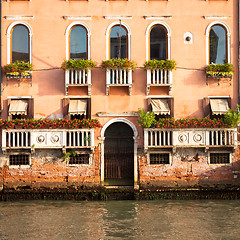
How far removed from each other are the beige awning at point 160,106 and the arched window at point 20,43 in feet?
17.4

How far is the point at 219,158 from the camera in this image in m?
18.0

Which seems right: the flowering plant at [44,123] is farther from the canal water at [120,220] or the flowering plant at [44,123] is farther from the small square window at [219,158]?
the small square window at [219,158]

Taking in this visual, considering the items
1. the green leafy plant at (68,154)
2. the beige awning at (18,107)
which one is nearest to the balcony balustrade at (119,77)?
the green leafy plant at (68,154)

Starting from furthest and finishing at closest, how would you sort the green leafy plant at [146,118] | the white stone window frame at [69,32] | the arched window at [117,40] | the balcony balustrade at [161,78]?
the arched window at [117,40] < the white stone window frame at [69,32] < the balcony balustrade at [161,78] < the green leafy plant at [146,118]

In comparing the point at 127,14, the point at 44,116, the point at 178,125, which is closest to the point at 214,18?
the point at 127,14

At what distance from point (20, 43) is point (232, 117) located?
874 centimetres

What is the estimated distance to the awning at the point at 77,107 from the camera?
1766cm

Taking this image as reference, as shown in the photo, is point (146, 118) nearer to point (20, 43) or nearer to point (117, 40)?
point (117, 40)

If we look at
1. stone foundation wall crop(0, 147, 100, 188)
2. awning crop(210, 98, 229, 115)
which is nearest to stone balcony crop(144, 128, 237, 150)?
awning crop(210, 98, 229, 115)

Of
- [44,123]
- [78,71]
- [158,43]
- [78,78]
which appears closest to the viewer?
[44,123]

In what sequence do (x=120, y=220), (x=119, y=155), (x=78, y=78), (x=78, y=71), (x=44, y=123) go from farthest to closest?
(x=119, y=155) < (x=78, y=78) < (x=78, y=71) < (x=44, y=123) < (x=120, y=220)

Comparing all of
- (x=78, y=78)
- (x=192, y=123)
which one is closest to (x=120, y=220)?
(x=192, y=123)

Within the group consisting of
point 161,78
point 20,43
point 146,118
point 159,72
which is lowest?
point 146,118

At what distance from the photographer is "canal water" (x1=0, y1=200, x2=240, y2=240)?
12211 millimetres
